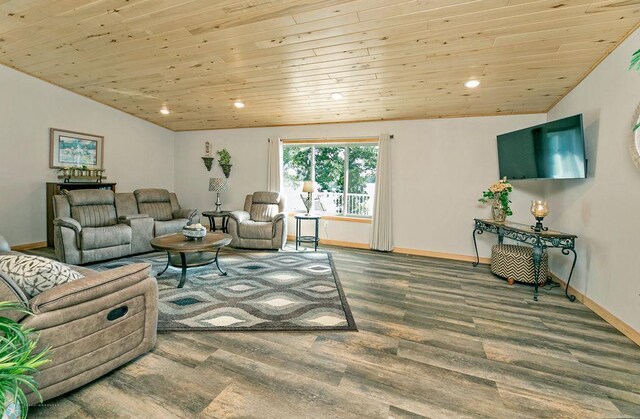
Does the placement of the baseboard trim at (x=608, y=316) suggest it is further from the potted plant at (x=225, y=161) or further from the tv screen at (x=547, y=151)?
the potted plant at (x=225, y=161)

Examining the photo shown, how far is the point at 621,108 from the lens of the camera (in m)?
2.56

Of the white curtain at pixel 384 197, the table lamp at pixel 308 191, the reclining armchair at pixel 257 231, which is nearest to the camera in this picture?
the reclining armchair at pixel 257 231

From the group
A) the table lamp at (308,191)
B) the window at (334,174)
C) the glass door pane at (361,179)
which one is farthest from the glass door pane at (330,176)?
the table lamp at (308,191)

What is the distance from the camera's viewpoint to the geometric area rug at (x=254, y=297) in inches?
96.6

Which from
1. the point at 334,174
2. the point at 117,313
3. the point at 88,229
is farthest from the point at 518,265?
the point at 88,229

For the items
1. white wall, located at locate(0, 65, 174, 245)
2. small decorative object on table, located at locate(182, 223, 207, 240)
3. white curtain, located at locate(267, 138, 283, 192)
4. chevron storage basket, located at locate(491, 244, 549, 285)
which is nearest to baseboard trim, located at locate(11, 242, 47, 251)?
white wall, located at locate(0, 65, 174, 245)

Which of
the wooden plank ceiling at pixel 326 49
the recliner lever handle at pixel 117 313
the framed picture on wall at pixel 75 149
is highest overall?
the wooden plank ceiling at pixel 326 49

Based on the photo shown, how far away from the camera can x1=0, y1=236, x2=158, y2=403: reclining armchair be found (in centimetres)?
142

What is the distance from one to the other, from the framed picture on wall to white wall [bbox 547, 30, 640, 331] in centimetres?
733

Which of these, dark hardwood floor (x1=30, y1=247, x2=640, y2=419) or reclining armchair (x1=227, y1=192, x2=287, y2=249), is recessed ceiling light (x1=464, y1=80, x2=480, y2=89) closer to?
dark hardwood floor (x1=30, y1=247, x2=640, y2=419)

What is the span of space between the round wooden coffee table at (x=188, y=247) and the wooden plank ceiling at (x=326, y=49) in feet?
6.94

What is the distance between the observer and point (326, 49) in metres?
3.08

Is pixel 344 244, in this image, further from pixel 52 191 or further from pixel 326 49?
pixel 52 191

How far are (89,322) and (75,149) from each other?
16.4 ft
